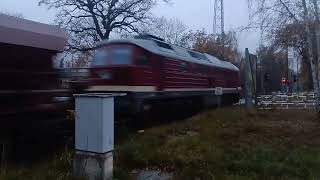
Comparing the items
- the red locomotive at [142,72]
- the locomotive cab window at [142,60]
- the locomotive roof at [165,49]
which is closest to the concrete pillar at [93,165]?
the red locomotive at [142,72]

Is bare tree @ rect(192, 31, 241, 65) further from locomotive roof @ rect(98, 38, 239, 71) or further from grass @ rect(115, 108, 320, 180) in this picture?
grass @ rect(115, 108, 320, 180)

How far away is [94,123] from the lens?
728 centimetres

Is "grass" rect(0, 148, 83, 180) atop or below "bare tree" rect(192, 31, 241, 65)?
below

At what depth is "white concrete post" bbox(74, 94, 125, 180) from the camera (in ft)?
23.4

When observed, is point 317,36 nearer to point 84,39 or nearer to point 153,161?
point 153,161

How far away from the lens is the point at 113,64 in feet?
50.8

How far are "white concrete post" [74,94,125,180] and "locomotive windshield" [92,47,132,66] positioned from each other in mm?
8089

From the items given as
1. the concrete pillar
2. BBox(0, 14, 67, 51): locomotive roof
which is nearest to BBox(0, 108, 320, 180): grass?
the concrete pillar

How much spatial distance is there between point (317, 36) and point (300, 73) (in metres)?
48.2

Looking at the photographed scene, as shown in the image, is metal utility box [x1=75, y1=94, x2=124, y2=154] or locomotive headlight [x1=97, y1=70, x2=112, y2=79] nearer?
metal utility box [x1=75, y1=94, x2=124, y2=154]

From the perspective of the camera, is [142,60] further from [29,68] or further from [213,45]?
[213,45]

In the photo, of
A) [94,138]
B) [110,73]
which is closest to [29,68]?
[94,138]

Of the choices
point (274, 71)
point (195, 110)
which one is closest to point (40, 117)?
point (195, 110)

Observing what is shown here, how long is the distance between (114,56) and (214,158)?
25.7 feet
